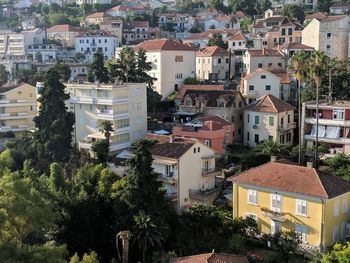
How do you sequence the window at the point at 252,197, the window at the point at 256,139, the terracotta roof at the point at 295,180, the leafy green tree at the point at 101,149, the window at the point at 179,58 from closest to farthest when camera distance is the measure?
1. the terracotta roof at the point at 295,180
2. the window at the point at 252,197
3. the leafy green tree at the point at 101,149
4. the window at the point at 256,139
5. the window at the point at 179,58

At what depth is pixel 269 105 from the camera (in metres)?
51.1

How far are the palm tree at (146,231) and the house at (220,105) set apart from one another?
20.7 metres

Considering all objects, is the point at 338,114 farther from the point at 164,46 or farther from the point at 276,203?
the point at 164,46

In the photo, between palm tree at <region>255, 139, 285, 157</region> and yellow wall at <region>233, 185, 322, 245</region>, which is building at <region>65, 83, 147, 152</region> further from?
yellow wall at <region>233, 185, 322, 245</region>

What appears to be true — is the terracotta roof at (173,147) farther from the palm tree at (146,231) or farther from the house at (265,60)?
the house at (265,60)

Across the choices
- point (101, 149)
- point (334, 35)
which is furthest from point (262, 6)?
point (101, 149)

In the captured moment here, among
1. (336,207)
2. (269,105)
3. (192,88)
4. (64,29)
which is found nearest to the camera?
(336,207)

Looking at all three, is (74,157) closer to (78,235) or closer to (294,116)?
(78,235)

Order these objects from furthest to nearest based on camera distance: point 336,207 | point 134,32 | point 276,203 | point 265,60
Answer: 1. point 134,32
2. point 265,60
3. point 276,203
4. point 336,207

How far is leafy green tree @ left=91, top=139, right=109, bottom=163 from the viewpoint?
46688mm

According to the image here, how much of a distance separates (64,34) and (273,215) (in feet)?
268

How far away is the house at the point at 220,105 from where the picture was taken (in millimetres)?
53906

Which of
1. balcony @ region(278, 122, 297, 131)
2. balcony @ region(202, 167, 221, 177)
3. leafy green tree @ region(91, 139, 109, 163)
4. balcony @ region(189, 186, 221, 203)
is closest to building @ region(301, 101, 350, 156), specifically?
balcony @ region(278, 122, 297, 131)

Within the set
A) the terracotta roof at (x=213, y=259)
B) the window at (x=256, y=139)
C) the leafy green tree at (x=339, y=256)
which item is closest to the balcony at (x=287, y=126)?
the window at (x=256, y=139)
